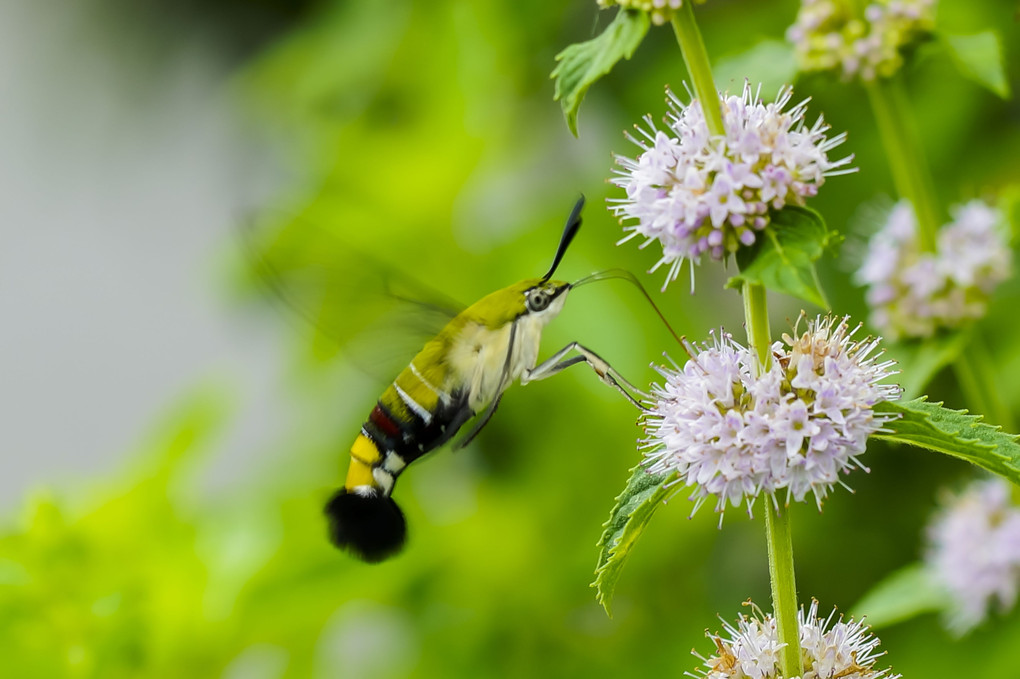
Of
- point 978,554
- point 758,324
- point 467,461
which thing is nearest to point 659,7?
point 758,324

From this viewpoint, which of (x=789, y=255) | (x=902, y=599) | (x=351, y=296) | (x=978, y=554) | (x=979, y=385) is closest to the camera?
(x=789, y=255)

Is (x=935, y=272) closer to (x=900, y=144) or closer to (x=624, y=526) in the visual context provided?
(x=900, y=144)

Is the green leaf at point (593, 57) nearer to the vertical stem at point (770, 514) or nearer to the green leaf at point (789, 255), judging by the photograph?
the vertical stem at point (770, 514)

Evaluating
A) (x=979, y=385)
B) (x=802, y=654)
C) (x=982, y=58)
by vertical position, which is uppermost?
(x=982, y=58)

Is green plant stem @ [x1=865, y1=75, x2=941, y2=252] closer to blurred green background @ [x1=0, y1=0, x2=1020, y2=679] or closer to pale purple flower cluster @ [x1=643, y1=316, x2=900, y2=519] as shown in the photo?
blurred green background @ [x1=0, y1=0, x2=1020, y2=679]

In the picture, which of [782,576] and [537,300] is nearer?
[782,576]

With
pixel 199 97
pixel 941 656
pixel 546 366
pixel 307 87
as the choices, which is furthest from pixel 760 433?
pixel 199 97
